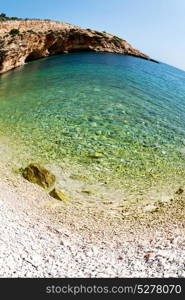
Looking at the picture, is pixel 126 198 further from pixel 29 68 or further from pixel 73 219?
pixel 29 68

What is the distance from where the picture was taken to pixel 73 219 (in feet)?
28.1

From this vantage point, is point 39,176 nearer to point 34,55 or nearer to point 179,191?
point 179,191

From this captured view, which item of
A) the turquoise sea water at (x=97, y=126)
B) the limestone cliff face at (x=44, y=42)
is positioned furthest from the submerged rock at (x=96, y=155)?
the limestone cliff face at (x=44, y=42)

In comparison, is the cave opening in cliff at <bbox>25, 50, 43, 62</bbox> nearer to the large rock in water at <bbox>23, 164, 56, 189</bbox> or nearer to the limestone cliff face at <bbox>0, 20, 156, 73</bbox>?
the limestone cliff face at <bbox>0, 20, 156, 73</bbox>

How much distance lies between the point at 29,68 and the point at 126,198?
32.3 m

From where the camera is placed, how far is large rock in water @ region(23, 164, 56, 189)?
1028 centimetres

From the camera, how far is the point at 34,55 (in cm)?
4584

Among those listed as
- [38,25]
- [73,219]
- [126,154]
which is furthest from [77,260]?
[38,25]

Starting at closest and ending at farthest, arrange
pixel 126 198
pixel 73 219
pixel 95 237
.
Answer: pixel 95 237 → pixel 73 219 → pixel 126 198

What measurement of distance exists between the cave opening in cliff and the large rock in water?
124ft

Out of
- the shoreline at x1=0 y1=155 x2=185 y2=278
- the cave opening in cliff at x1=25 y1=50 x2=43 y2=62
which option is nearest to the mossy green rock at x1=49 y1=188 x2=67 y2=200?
the shoreline at x1=0 y1=155 x2=185 y2=278

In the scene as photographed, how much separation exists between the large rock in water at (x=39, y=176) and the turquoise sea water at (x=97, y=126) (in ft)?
4.39

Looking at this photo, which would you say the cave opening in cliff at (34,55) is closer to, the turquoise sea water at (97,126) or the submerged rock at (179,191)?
the turquoise sea water at (97,126)

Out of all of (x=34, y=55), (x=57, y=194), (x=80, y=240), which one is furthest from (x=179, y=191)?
(x=34, y=55)
